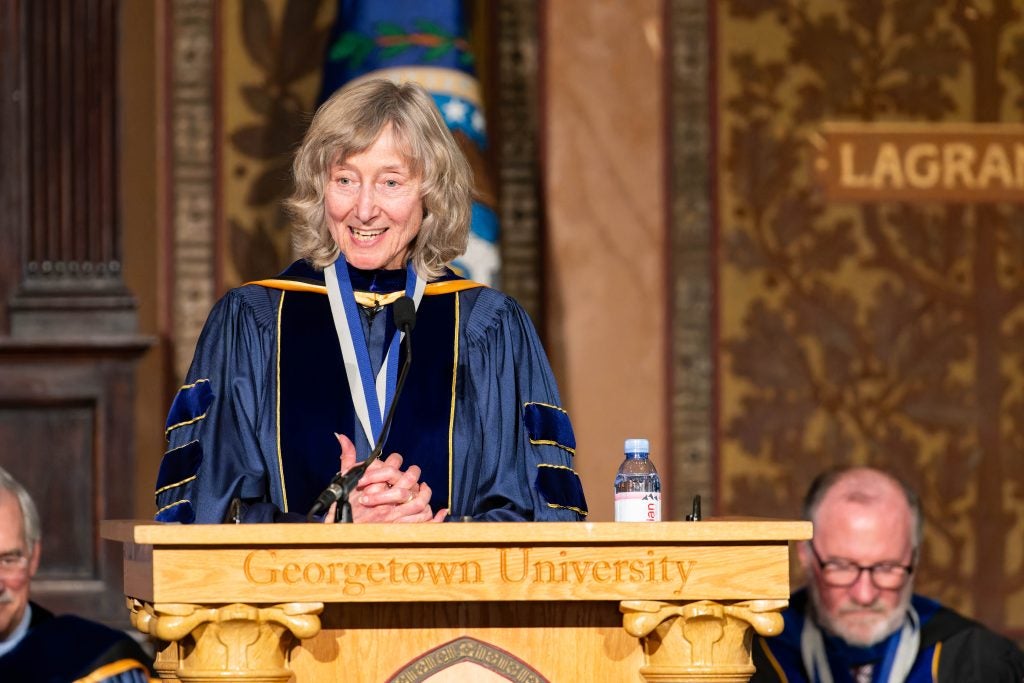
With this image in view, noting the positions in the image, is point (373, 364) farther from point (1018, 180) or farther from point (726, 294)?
point (1018, 180)

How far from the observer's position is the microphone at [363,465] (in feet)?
8.73

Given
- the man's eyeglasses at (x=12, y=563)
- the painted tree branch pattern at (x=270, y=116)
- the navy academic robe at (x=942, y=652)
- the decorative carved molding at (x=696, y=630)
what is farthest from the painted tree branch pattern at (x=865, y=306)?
the decorative carved molding at (x=696, y=630)

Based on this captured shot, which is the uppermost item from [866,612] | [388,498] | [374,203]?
[374,203]

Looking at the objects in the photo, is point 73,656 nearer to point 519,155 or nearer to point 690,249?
point 519,155

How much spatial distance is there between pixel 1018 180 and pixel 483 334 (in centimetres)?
376

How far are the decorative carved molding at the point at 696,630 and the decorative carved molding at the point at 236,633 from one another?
0.46 metres

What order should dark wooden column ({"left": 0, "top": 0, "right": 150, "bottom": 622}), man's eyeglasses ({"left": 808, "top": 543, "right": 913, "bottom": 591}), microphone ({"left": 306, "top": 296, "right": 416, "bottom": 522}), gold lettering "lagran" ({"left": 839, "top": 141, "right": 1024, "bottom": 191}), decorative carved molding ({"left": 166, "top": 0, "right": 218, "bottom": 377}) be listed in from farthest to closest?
gold lettering "lagran" ({"left": 839, "top": 141, "right": 1024, "bottom": 191}) → decorative carved molding ({"left": 166, "top": 0, "right": 218, "bottom": 377}) → dark wooden column ({"left": 0, "top": 0, "right": 150, "bottom": 622}) → man's eyeglasses ({"left": 808, "top": 543, "right": 913, "bottom": 591}) → microphone ({"left": 306, "top": 296, "right": 416, "bottom": 522})

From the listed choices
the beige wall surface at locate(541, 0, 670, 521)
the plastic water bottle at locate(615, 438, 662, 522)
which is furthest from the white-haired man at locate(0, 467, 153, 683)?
the beige wall surface at locate(541, 0, 670, 521)

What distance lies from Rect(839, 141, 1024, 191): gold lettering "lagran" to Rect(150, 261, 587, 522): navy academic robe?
11.2ft

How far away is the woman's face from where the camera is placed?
3.04 m

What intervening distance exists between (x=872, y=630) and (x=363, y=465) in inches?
81.7

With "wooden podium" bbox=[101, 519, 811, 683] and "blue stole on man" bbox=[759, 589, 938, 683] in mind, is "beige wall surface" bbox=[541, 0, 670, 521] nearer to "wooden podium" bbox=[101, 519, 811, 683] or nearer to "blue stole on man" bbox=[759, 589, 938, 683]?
"blue stole on man" bbox=[759, 589, 938, 683]

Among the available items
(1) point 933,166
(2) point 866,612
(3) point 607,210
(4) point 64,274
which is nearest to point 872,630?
(2) point 866,612

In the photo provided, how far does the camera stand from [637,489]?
115 inches
